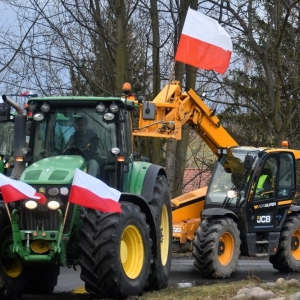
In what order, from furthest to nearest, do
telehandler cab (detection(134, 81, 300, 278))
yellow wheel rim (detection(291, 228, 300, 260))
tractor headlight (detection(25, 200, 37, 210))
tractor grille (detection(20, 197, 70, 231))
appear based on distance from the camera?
yellow wheel rim (detection(291, 228, 300, 260)) < telehandler cab (detection(134, 81, 300, 278)) < tractor grille (detection(20, 197, 70, 231)) < tractor headlight (detection(25, 200, 37, 210))

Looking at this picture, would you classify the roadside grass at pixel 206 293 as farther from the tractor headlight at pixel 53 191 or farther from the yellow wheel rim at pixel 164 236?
the tractor headlight at pixel 53 191

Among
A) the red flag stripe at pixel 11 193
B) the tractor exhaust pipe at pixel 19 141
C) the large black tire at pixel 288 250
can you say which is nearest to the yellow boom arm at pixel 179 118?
the large black tire at pixel 288 250

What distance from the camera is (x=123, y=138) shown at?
1000cm

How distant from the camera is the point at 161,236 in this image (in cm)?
1066

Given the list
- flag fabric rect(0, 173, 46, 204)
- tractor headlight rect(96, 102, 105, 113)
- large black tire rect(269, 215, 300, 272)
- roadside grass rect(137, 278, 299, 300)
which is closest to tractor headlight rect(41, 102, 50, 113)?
tractor headlight rect(96, 102, 105, 113)

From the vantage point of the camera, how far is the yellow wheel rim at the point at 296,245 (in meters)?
14.1

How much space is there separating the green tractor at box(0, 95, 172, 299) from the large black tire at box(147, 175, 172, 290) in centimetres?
1

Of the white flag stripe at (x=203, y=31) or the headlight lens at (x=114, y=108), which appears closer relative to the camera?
the headlight lens at (x=114, y=108)

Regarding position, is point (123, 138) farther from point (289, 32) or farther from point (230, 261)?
point (289, 32)

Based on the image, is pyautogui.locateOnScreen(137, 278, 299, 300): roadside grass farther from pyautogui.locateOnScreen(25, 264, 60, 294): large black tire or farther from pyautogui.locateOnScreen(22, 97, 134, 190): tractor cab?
pyautogui.locateOnScreen(22, 97, 134, 190): tractor cab

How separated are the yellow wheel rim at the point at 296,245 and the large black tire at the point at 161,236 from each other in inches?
155

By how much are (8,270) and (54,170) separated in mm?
1371

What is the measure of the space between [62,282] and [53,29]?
35.4 ft

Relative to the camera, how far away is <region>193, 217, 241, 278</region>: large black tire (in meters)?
12.1
